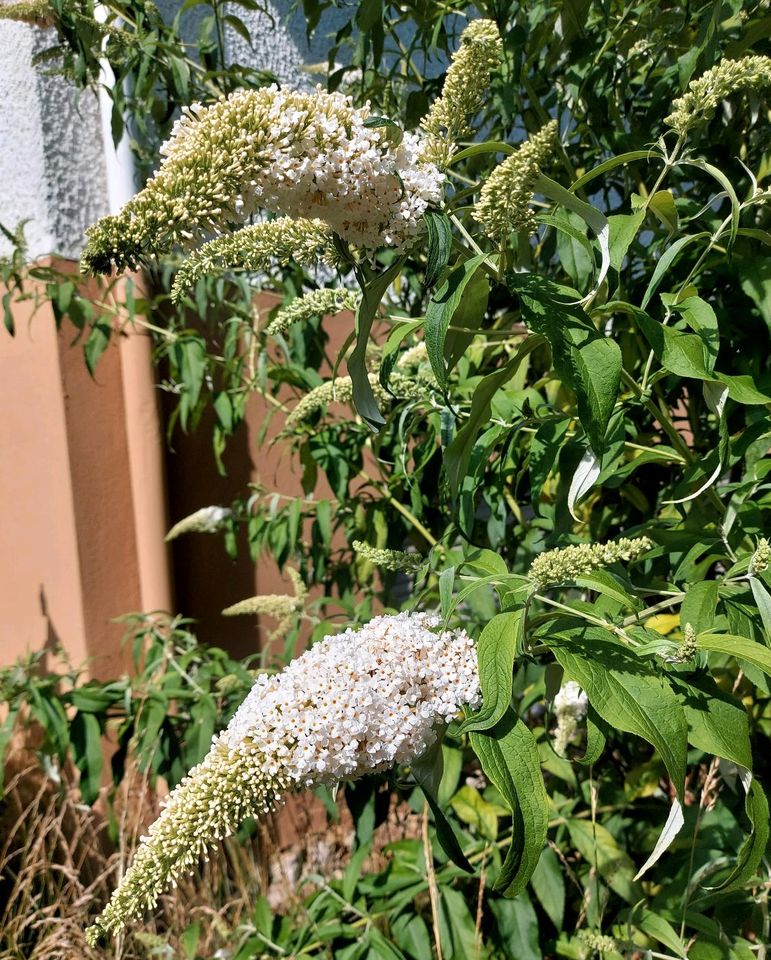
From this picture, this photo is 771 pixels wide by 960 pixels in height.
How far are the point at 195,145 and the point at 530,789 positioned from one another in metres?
0.72

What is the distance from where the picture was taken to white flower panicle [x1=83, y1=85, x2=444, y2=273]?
0.78 m

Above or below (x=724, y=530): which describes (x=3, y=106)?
above

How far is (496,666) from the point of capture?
80cm

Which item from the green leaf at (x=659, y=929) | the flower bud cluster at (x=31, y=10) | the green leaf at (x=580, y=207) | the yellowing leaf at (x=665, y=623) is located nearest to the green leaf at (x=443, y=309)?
the green leaf at (x=580, y=207)

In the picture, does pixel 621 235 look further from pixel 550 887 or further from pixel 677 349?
pixel 550 887

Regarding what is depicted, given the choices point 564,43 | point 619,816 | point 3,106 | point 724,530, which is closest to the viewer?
point 724,530

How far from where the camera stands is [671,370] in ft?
3.17

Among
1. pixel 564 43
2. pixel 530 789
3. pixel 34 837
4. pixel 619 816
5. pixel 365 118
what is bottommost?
pixel 34 837

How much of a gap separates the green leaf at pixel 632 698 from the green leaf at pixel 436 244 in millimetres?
417

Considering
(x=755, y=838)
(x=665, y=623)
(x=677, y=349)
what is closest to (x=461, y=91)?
(x=677, y=349)

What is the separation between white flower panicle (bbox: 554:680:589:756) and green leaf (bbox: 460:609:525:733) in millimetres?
580

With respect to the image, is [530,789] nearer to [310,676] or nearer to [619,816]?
[310,676]

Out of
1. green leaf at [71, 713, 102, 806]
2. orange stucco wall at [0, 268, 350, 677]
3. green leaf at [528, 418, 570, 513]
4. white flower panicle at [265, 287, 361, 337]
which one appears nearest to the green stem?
green leaf at [528, 418, 570, 513]

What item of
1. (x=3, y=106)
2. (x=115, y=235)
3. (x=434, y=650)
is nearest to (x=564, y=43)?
(x=115, y=235)
